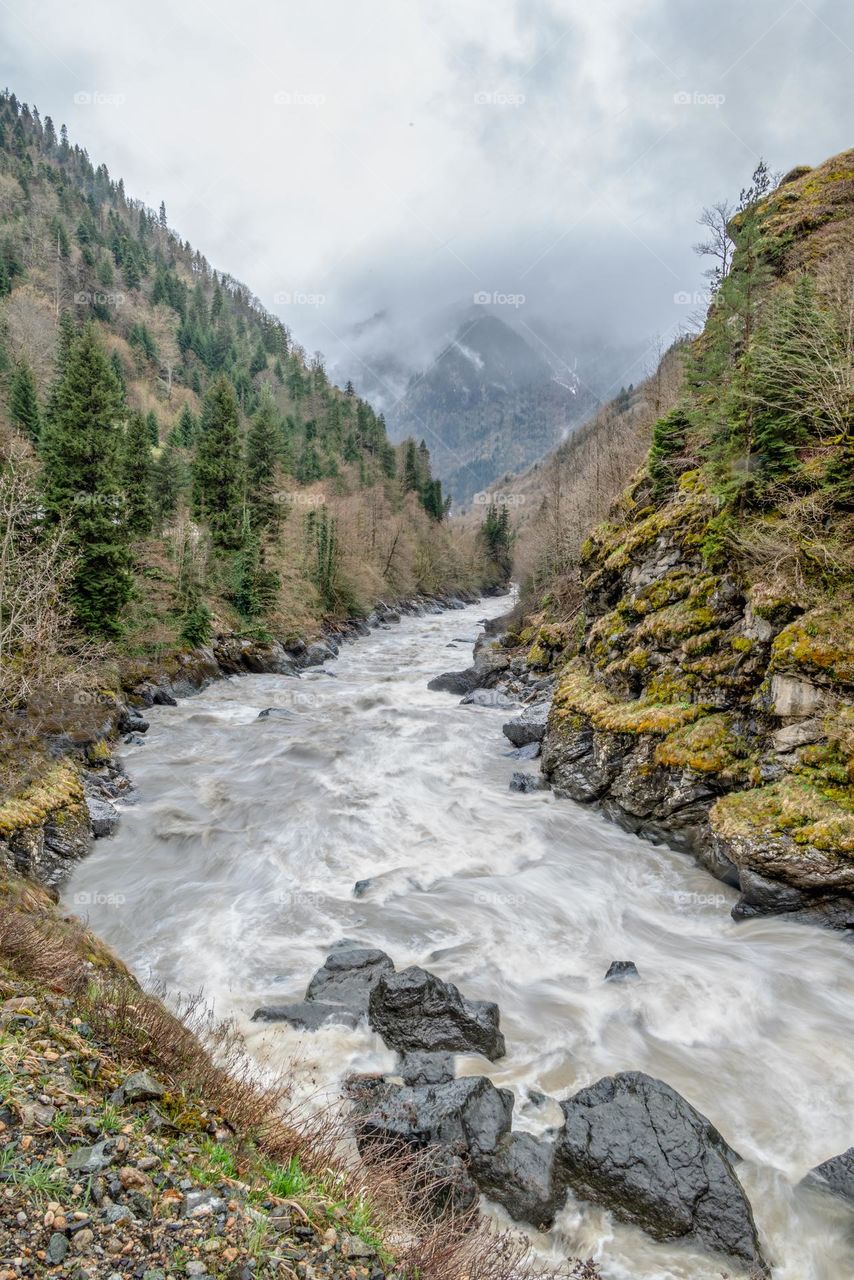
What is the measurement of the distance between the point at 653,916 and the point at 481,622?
51173 millimetres

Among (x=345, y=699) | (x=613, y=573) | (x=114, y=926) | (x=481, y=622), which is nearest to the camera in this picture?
(x=114, y=926)

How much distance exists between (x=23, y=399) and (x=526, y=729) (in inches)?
1846

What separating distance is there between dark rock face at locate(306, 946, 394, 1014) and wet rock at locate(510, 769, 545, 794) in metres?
7.94

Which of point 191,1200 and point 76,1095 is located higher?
point 76,1095

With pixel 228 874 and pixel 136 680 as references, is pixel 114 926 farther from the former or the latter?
pixel 136 680

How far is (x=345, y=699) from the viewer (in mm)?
27172

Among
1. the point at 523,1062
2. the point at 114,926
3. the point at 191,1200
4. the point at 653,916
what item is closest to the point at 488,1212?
the point at 523,1062

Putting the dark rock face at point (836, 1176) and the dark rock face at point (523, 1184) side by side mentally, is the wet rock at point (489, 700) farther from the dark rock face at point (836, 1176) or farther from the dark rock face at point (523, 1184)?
the dark rock face at point (523, 1184)

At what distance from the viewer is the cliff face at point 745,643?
994 centimetres

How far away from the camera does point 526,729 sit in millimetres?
19766
